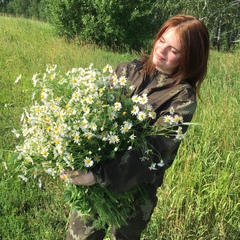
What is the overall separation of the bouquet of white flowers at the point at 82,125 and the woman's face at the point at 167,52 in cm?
38

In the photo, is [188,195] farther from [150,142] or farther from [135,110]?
[135,110]

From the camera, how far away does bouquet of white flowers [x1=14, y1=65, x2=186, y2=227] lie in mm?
1137

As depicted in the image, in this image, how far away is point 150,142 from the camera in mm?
1292

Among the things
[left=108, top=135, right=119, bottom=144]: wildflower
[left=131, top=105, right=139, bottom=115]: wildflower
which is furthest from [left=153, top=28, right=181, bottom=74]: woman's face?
[left=108, top=135, right=119, bottom=144]: wildflower

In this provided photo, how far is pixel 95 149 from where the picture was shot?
1.20 meters

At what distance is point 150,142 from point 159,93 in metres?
0.36

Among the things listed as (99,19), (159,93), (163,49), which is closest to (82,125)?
(159,93)

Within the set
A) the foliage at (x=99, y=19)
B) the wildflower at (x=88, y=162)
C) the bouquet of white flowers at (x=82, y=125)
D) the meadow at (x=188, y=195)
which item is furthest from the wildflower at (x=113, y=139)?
the foliage at (x=99, y=19)

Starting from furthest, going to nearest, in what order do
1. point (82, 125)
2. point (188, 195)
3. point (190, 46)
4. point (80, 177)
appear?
point (188, 195)
point (190, 46)
point (80, 177)
point (82, 125)

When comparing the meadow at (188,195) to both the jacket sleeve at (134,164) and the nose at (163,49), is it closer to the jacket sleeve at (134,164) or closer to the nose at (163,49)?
the jacket sleeve at (134,164)

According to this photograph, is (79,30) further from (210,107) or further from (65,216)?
(65,216)

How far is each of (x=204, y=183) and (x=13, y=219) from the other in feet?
5.38

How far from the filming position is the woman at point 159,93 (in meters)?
1.29

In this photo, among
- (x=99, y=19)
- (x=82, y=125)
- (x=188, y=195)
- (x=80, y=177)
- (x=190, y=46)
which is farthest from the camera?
(x=99, y=19)
